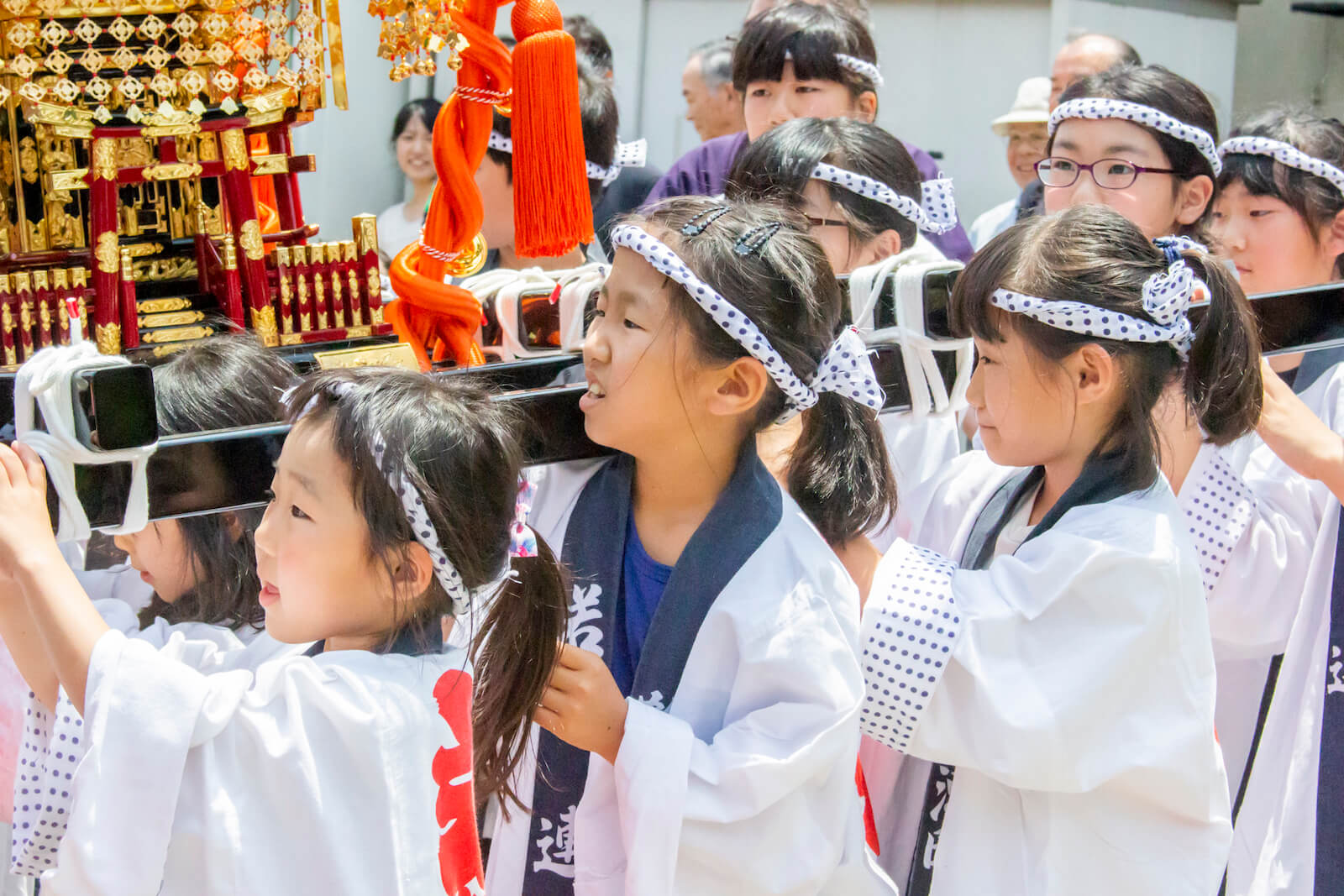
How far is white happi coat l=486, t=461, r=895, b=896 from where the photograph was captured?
146 cm

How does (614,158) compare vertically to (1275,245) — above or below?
above

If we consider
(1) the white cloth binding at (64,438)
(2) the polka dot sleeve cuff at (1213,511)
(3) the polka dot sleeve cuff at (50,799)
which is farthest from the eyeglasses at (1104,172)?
(3) the polka dot sleeve cuff at (50,799)

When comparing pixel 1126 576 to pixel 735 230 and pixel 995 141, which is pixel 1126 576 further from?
pixel 995 141

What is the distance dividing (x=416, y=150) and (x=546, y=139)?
9.77 ft

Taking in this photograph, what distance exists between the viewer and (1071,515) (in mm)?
1705

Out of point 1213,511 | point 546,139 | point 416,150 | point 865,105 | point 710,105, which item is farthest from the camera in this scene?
point 416,150

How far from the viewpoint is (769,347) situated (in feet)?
5.09

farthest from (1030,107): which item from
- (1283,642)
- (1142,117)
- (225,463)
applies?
(225,463)

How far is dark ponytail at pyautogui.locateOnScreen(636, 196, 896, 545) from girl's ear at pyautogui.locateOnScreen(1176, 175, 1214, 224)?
1.12 meters

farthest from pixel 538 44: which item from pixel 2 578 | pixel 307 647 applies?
pixel 2 578

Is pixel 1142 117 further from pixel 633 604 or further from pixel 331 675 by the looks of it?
pixel 331 675

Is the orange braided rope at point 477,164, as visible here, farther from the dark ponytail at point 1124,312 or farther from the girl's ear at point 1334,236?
the girl's ear at point 1334,236

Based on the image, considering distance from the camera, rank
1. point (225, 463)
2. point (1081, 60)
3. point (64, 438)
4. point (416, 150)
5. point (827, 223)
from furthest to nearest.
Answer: point (416, 150) < point (1081, 60) < point (827, 223) < point (225, 463) < point (64, 438)

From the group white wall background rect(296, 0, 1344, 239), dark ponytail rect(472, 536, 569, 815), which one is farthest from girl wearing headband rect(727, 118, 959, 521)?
white wall background rect(296, 0, 1344, 239)
